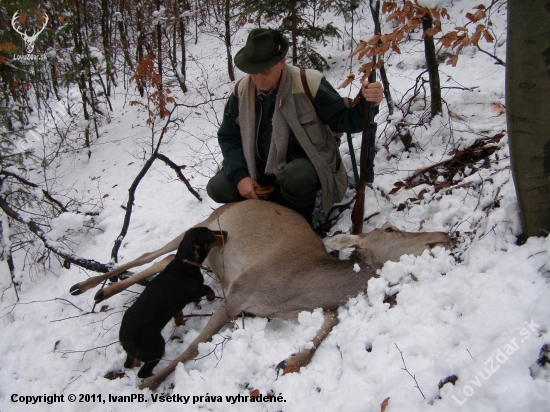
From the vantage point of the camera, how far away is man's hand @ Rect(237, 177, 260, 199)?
384 centimetres

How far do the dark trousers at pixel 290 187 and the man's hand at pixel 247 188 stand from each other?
0.50 feet

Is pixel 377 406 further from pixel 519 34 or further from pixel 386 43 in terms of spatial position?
pixel 386 43

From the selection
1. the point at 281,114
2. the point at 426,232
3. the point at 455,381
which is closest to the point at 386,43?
the point at 281,114

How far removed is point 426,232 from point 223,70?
1068 cm

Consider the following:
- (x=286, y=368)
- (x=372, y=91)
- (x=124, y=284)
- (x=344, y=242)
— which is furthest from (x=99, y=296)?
(x=372, y=91)

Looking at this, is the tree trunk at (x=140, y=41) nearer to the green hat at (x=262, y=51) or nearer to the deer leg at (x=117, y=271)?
the deer leg at (x=117, y=271)

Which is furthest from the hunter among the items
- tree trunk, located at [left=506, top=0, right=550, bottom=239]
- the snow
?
tree trunk, located at [left=506, top=0, right=550, bottom=239]

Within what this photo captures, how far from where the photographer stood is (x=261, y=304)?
2.94 metres

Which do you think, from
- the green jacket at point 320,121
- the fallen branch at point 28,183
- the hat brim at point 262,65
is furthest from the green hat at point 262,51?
the fallen branch at point 28,183

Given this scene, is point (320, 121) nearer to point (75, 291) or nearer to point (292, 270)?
point (292, 270)

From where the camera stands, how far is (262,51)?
10.5ft

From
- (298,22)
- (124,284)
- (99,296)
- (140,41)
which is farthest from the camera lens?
(140,41)

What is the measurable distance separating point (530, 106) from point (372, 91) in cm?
130

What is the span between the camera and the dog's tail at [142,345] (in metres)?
2.69
